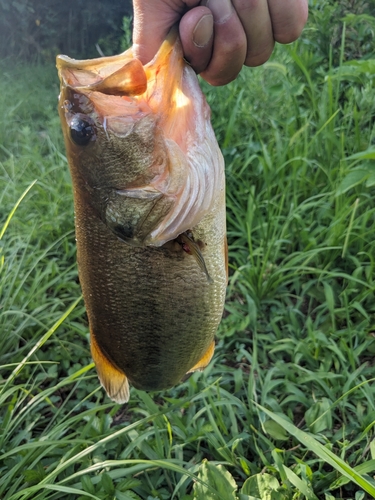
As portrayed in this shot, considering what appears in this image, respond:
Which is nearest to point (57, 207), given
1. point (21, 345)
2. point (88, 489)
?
point (21, 345)

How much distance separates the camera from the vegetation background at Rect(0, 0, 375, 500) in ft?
5.13

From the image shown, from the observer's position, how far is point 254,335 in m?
2.10

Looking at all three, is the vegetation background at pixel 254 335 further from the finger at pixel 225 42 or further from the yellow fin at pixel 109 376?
the finger at pixel 225 42

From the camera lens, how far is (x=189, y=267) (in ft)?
3.78

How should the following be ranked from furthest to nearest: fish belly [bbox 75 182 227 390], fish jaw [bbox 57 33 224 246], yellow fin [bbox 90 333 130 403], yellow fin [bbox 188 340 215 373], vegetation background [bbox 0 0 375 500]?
1. vegetation background [bbox 0 0 375 500]
2. yellow fin [bbox 188 340 215 373]
3. yellow fin [bbox 90 333 130 403]
4. fish belly [bbox 75 182 227 390]
5. fish jaw [bbox 57 33 224 246]

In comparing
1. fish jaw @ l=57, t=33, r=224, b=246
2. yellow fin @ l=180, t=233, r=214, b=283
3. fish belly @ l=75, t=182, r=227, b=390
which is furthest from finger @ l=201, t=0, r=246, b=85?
yellow fin @ l=180, t=233, r=214, b=283

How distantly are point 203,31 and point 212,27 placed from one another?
0.16 feet

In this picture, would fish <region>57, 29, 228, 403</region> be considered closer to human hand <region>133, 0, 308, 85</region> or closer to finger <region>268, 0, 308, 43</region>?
human hand <region>133, 0, 308, 85</region>

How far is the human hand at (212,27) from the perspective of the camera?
3.43ft

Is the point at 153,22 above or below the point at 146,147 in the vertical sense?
above

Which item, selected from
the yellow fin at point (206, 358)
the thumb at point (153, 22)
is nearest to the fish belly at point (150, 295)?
the yellow fin at point (206, 358)

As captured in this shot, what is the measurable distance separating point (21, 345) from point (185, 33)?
1885 mm

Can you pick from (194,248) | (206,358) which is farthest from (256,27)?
(206,358)

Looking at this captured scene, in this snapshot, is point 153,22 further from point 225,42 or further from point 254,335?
point 254,335
